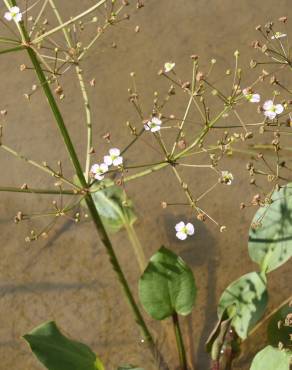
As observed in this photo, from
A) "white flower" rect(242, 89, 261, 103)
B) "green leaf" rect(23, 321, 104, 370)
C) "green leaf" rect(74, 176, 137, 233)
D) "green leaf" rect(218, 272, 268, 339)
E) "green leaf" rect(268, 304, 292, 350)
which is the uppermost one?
"white flower" rect(242, 89, 261, 103)

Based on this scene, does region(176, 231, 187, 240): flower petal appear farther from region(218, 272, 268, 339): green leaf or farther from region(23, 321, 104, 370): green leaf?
region(23, 321, 104, 370): green leaf

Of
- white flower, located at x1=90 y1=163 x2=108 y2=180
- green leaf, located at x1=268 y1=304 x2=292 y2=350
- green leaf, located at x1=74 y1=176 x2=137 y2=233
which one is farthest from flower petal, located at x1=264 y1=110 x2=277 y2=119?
green leaf, located at x1=74 y1=176 x2=137 y2=233

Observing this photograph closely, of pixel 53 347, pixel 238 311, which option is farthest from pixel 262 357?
pixel 53 347

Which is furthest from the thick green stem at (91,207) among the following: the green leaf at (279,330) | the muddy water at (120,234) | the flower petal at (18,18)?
the green leaf at (279,330)

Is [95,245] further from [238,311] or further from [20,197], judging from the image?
[238,311]

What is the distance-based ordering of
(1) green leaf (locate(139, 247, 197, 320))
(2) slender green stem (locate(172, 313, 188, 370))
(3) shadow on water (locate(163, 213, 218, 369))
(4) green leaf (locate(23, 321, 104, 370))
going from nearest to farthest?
(4) green leaf (locate(23, 321, 104, 370)) → (1) green leaf (locate(139, 247, 197, 320)) → (2) slender green stem (locate(172, 313, 188, 370)) → (3) shadow on water (locate(163, 213, 218, 369))

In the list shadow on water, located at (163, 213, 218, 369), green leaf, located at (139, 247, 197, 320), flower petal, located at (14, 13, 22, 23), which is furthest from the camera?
shadow on water, located at (163, 213, 218, 369)

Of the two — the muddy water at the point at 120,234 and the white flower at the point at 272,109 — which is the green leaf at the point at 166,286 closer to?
the muddy water at the point at 120,234
